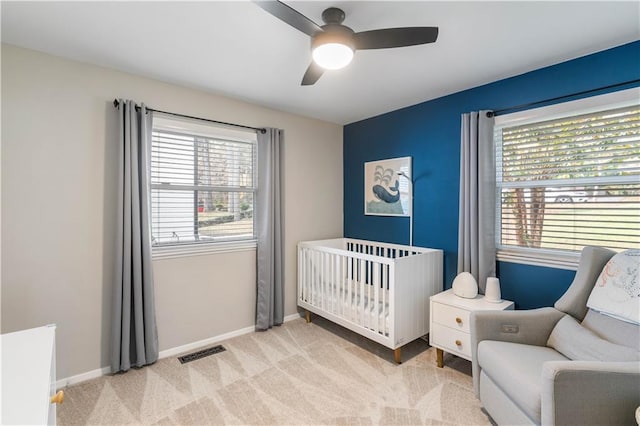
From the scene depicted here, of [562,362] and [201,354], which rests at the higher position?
[562,362]

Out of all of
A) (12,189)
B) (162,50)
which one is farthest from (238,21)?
(12,189)

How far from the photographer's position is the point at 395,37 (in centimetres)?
154

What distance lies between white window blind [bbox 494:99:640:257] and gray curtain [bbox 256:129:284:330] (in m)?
2.07

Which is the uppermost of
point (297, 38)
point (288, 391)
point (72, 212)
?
point (297, 38)

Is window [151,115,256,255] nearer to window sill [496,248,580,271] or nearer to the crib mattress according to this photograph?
the crib mattress

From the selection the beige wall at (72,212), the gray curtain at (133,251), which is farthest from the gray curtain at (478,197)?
the gray curtain at (133,251)

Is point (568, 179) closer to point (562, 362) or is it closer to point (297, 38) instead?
point (562, 362)

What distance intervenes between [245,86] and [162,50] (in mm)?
740

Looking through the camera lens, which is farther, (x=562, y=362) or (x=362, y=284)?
(x=362, y=284)

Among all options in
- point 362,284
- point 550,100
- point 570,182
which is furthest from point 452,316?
point 550,100

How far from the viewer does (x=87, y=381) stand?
223 centimetres

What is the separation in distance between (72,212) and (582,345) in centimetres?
337

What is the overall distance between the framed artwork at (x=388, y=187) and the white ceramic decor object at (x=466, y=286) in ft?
3.08

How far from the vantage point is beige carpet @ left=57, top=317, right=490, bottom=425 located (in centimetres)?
185
